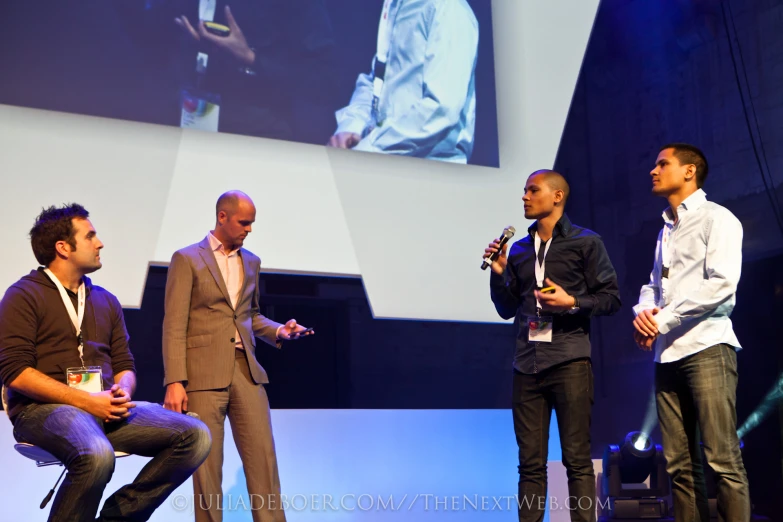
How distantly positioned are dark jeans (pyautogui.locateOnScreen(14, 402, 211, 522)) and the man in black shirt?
1.23 metres

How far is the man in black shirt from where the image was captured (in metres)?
2.81

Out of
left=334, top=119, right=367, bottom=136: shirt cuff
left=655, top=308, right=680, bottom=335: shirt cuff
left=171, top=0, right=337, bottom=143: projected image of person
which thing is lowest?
left=655, top=308, right=680, bottom=335: shirt cuff

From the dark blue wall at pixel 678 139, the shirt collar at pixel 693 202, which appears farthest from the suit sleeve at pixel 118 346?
the dark blue wall at pixel 678 139

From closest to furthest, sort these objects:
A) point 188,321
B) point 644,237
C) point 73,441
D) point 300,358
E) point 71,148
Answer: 1. point 73,441
2. point 188,321
3. point 71,148
4. point 300,358
5. point 644,237

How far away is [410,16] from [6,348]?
9.22ft

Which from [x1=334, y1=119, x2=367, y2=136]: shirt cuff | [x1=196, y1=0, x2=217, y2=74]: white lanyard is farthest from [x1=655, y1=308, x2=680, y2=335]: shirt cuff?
[x1=196, y1=0, x2=217, y2=74]: white lanyard

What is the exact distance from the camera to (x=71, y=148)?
345 cm

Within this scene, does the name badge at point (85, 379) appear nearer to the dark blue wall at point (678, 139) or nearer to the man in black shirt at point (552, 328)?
the man in black shirt at point (552, 328)

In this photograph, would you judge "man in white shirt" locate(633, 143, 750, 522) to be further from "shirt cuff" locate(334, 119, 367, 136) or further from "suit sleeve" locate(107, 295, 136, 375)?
"suit sleeve" locate(107, 295, 136, 375)

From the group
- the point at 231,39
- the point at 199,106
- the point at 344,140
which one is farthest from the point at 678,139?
the point at 199,106

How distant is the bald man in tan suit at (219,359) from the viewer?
9.59 ft

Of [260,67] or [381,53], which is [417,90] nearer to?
[381,53]

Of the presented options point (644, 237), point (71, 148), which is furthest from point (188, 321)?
point (644, 237)

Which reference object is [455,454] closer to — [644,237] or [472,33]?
[644,237]
